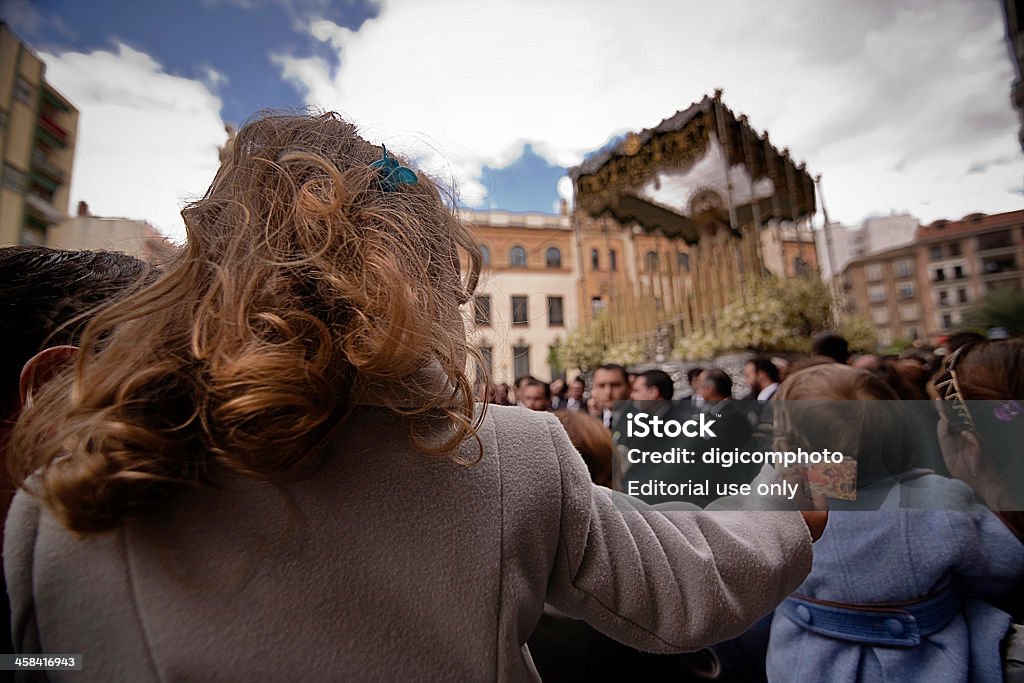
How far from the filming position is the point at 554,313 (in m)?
2.08

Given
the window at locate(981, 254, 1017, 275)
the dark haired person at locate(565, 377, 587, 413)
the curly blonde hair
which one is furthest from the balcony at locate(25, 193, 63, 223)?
the dark haired person at locate(565, 377, 587, 413)

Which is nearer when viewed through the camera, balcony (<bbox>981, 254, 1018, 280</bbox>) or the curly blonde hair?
the curly blonde hair

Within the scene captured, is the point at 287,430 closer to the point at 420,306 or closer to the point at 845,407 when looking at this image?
the point at 420,306

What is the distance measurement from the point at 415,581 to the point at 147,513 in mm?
241

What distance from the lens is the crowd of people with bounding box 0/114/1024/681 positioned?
0.44 metres

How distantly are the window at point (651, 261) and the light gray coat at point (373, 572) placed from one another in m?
3.84

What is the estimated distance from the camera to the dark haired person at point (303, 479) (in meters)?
0.44

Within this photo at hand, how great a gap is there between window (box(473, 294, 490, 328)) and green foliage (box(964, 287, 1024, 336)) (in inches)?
35.4

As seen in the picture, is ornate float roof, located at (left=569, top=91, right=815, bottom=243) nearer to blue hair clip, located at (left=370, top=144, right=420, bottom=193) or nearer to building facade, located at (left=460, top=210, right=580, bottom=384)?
building facade, located at (left=460, top=210, right=580, bottom=384)

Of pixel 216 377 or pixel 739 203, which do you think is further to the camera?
pixel 739 203

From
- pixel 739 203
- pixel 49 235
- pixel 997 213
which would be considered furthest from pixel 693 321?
pixel 49 235

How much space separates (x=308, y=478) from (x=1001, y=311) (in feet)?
3.83

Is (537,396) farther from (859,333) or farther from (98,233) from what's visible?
(98,233)

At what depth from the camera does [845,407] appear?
0.91 m
